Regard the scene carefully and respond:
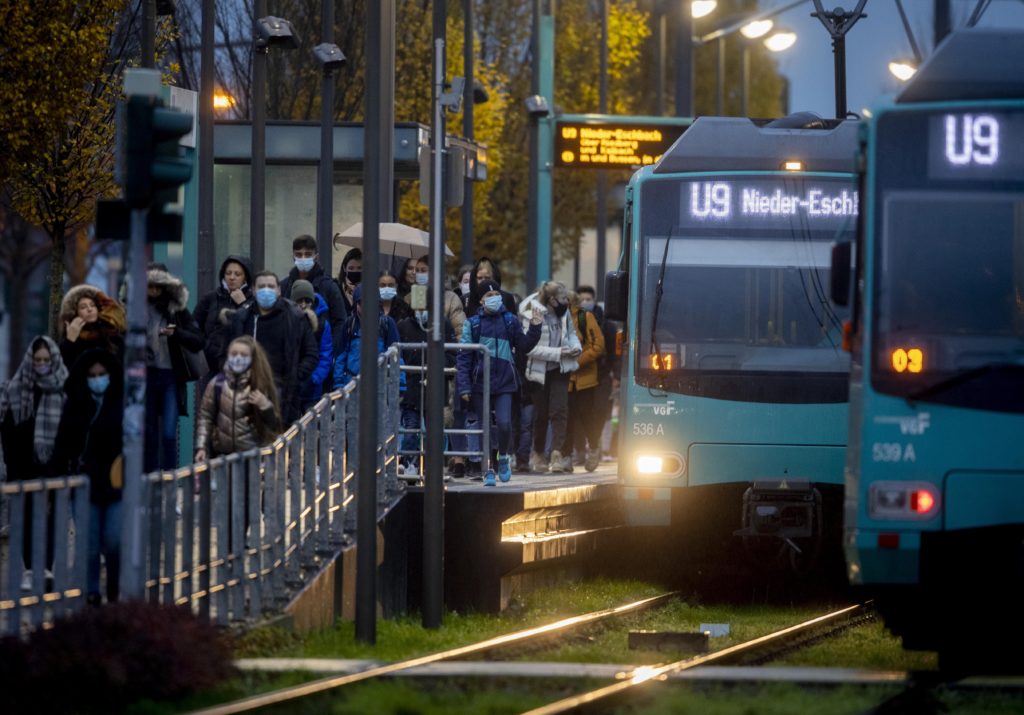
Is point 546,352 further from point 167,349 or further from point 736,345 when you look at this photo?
point 167,349

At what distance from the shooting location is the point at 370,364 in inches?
547

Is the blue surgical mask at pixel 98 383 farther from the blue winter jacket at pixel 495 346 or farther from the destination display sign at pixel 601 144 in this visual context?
the destination display sign at pixel 601 144

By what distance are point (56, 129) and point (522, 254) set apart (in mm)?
34588

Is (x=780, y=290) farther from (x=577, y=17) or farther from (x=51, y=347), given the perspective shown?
(x=577, y=17)

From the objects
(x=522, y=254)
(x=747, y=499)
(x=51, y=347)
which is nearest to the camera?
(x=51, y=347)

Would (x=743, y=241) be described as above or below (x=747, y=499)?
above

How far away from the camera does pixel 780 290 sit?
55.2 ft

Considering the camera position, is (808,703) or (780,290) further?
(780,290)

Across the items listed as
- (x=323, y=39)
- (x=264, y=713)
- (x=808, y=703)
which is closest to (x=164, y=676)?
(x=264, y=713)

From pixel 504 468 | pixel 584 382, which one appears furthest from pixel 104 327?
pixel 584 382

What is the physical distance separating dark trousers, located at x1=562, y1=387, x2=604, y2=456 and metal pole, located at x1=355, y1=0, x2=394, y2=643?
7323 mm

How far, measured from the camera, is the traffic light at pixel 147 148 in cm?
1094

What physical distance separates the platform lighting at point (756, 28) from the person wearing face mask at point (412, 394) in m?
20.7

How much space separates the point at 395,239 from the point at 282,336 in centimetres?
830
